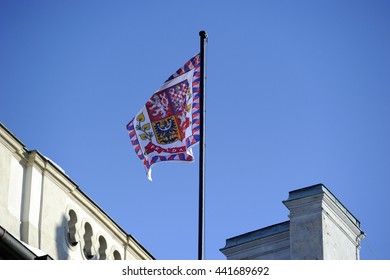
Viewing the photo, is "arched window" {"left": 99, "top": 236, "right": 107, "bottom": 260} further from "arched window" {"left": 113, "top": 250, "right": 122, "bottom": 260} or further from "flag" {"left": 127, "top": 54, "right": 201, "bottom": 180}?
"flag" {"left": 127, "top": 54, "right": 201, "bottom": 180}

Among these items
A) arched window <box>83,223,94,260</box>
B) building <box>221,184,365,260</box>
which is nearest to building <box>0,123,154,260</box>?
arched window <box>83,223,94,260</box>

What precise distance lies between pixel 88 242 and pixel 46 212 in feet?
4.72

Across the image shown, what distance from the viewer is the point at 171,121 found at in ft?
108

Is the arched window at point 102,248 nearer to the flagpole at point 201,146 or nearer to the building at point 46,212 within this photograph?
the building at point 46,212

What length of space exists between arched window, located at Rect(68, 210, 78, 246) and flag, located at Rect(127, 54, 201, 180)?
5.90 feet

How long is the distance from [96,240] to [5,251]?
13.3 ft

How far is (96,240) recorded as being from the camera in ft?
105

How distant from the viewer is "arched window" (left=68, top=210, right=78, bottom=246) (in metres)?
31.1

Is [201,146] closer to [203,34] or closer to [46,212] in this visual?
[203,34]

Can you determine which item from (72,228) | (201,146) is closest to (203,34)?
(201,146)
